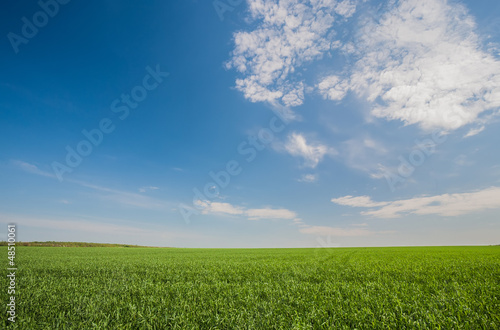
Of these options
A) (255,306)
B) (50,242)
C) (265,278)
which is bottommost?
(50,242)

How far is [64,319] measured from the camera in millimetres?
4965

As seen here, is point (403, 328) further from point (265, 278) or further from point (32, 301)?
point (32, 301)

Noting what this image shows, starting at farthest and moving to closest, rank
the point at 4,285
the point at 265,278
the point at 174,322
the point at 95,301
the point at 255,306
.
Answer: the point at 265,278, the point at 4,285, the point at 95,301, the point at 255,306, the point at 174,322

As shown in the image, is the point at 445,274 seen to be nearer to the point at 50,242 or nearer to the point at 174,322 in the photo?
the point at 174,322

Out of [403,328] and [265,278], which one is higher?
[403,328]

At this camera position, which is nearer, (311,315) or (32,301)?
(311,315)

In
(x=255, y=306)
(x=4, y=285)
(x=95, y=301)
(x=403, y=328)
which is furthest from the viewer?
(x=4, y=285)

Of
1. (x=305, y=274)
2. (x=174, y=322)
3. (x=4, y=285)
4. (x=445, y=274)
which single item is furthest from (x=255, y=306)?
(x=4, y=285)

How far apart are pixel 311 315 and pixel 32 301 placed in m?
7.23

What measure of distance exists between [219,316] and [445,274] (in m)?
9.64

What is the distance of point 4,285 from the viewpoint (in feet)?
26.6

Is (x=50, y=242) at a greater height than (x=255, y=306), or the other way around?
(x=255, y=306)

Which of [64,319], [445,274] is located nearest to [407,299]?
[445,274]

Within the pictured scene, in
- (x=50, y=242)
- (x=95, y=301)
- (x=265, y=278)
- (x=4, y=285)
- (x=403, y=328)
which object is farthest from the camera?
(x=50, y=242)
